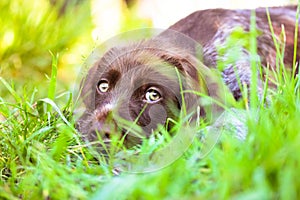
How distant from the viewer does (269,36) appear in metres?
4.59

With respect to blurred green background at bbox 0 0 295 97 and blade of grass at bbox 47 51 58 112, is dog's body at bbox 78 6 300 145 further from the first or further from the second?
blurred green background at bbox 0 0 295 97

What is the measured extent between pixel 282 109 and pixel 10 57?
3.80 m

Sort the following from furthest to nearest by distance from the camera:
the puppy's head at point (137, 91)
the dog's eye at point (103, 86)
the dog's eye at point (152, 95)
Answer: the dog's eye at point (103, 86) → the dog's eye at point (152, 95) → the puppy's head at point (137, 91)

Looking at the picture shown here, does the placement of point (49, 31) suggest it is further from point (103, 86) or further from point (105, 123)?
point (105, 123)

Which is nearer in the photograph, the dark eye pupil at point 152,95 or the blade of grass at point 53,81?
the blade of grass at point 53,81

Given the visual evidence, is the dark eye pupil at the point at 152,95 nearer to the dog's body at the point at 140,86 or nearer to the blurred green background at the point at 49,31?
the dog's body at the point at 140,86

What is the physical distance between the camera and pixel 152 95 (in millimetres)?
3195

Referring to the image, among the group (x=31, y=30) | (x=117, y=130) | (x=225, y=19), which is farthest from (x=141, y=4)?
(x=117, y=130)

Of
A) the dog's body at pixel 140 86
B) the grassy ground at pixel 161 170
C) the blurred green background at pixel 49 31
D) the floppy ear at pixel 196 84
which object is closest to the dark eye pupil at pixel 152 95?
the dog's body at pixel 140 86

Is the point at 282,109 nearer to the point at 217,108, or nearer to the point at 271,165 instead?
the point at 217,108

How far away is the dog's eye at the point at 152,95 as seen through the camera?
3.18 m

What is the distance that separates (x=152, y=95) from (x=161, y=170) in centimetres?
116

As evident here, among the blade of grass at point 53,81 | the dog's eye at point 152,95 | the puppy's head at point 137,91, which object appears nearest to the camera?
the puppy's head at point 137,91

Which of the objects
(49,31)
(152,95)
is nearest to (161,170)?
(152,95)
